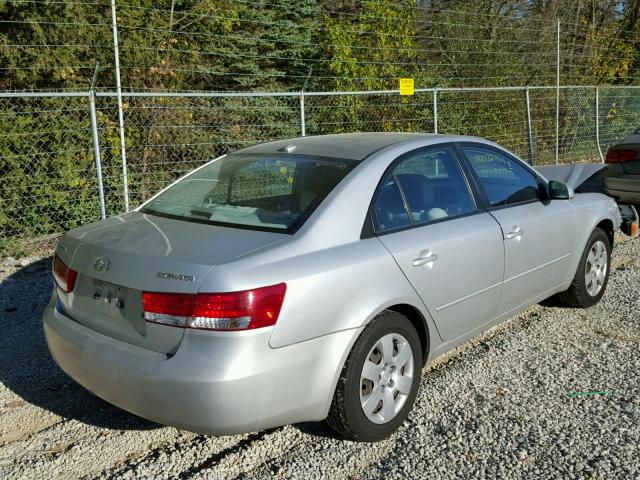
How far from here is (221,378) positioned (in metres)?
2.70

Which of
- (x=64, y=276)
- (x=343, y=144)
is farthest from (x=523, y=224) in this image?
(x=64, y=276)

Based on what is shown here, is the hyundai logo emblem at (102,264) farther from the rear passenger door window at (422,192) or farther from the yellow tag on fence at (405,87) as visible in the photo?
the yellow tag on fence at (405,87)

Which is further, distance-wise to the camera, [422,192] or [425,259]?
[422,192]

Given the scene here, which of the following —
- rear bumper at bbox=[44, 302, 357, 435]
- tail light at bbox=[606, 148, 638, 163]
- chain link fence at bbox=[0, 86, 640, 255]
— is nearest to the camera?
rear bumper at bbox=[44, 302, 357, 435]

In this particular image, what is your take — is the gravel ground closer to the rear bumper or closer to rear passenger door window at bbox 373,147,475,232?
the rear bumper

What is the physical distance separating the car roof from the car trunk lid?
86 cm

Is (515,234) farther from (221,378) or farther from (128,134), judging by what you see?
(128,134)

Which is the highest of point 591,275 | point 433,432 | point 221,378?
point 221,378

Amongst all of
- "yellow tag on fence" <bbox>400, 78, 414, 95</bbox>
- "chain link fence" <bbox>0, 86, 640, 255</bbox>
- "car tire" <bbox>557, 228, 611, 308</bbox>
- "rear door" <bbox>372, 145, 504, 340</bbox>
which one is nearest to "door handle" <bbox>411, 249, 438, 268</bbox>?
"rear door" <bbox>372, 145, 504, 340</bbox>

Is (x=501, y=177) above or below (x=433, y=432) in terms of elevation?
above

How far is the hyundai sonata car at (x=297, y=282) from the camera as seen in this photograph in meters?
2.77

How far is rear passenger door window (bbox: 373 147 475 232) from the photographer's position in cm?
354

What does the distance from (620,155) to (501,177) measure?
189 inches

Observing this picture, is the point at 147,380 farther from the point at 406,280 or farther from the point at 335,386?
the point at 406,280
